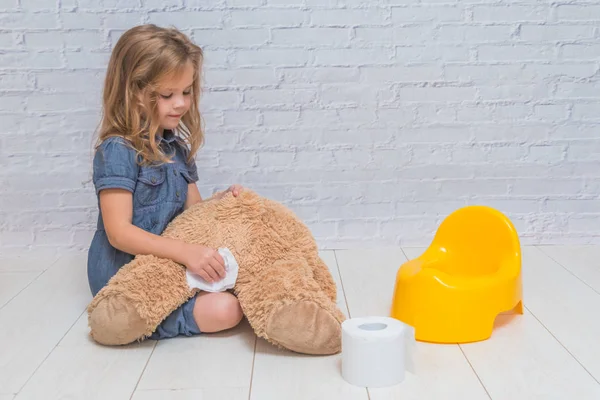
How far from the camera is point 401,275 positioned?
54.1 inches

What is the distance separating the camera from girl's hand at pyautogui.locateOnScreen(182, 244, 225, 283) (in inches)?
52.6

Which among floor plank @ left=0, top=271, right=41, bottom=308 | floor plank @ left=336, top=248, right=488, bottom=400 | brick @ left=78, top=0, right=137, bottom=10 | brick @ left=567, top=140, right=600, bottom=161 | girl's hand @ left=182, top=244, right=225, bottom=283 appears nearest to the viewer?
floor plank @ left=336, top=248, right=488, bottom=400

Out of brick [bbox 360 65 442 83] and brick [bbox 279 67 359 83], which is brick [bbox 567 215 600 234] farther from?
brick [bbox 279 67 359 83]

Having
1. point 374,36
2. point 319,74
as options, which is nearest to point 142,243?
point 319,74

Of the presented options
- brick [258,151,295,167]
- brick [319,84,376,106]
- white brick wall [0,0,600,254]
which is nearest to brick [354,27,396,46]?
white brick wall [0,0,600,254]

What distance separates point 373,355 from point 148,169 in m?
0.57

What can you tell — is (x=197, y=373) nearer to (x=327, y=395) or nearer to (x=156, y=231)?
(x=327, y=395)

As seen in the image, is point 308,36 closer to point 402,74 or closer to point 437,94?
point 402,74

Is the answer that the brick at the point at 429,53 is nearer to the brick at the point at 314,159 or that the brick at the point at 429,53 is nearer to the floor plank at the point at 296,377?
the brick at the point at 314,159

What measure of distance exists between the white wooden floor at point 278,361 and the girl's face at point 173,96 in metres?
0.41

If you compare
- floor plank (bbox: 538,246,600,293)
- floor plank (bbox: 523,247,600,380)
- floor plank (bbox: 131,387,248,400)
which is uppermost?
floor plank (bbox: 131,387,248,400)

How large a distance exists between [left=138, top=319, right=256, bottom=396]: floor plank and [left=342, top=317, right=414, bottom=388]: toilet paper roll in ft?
0.53

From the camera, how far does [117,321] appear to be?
4.21ft

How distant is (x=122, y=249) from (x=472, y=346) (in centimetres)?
64
